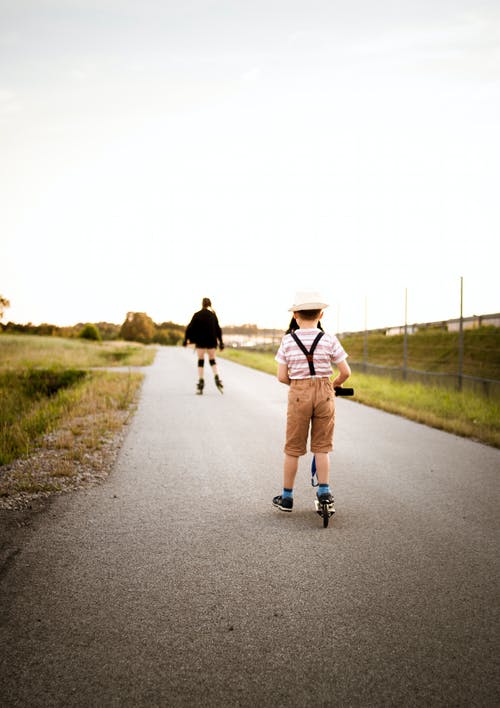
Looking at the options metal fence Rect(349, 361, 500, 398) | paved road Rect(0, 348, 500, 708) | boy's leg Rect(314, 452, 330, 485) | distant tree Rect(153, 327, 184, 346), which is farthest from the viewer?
distant tree Rect(153, 327, 184, 346)

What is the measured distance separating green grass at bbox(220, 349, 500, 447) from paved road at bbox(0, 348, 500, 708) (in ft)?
9.05

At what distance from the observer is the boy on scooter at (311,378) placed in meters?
3.77

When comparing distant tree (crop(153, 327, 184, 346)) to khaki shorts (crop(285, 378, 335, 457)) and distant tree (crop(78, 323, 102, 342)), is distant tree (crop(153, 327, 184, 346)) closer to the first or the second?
distant tree (crop(78, 323, 102, 342))

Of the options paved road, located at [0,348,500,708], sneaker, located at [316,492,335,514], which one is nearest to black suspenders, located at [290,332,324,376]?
sneaker, located at [316,492,335,514]

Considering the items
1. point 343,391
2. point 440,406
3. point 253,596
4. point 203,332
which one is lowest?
point 253,596

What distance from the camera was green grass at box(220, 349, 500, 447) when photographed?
7688 mm

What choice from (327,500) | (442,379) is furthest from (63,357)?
(327,500)

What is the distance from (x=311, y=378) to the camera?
149 inches

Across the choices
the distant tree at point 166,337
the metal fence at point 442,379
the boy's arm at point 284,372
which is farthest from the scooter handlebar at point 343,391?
the distant tree at point 166,337

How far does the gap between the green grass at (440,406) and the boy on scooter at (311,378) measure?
Result: 12.9 ft

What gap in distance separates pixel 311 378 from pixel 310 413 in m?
0.27

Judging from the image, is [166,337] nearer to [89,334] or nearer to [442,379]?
[89,334]

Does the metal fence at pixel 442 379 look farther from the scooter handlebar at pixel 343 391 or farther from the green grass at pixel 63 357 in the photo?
the green grass at pixel 63 357

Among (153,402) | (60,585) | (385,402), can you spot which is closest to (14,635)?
(60,585)
